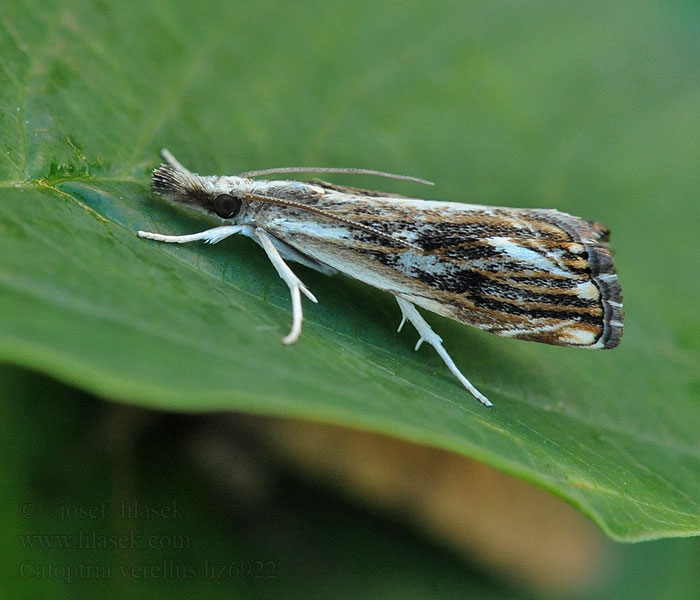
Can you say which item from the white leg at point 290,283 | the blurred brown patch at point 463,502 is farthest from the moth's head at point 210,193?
the blurred brown patch at point 463,502

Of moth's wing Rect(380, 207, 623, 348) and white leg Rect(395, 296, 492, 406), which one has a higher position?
moth's wing Rect(380, 207, 623, 348)

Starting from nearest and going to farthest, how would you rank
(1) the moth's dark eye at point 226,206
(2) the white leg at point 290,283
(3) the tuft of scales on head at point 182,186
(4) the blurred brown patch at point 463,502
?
(2) the white leg at point 290,283 → (3) the tuft of scales on head at point 182,186 → (1) the moth's dark eye at point 226,206 → (4) the blurred brown patch at point 463,502

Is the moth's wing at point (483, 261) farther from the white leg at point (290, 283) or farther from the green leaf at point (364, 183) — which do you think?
the green leaf at point (364, 183)

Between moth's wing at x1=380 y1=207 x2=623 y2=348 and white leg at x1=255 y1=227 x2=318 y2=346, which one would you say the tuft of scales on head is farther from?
moth's wing at x1=380 y1=207 x2=623 y2=348

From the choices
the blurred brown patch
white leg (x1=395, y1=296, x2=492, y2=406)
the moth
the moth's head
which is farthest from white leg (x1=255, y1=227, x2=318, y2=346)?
the blurred brown patch

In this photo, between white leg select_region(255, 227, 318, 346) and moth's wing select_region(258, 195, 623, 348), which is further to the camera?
moth's wing select_region(258, 195, 623, 348)

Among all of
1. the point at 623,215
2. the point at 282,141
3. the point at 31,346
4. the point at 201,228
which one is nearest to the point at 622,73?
the point at 623,215

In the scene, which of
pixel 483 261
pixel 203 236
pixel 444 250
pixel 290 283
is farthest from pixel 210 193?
pixel 483 261
